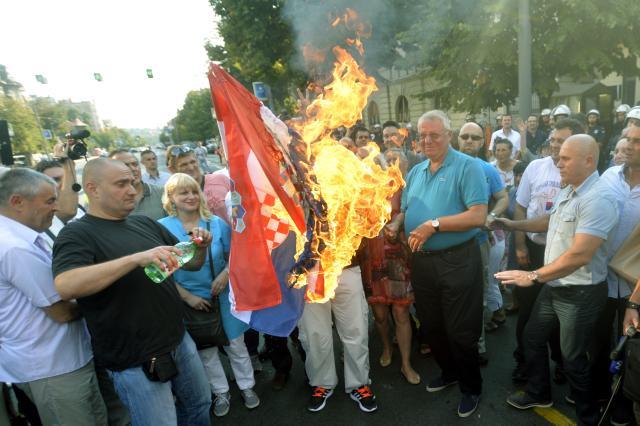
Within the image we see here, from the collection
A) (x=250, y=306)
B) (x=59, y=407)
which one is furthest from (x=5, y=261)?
Answer: (x=250, y=306)

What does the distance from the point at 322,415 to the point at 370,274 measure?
4.52ft

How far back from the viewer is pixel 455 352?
331 cm

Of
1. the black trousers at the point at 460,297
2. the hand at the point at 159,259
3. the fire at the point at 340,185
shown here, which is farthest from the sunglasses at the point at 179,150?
the black trousers at the point at 460,297

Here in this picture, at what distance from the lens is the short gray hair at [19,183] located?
8.25ft

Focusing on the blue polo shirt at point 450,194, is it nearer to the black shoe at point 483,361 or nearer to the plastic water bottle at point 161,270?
the black shoe at point 483,361

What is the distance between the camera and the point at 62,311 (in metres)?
2.49

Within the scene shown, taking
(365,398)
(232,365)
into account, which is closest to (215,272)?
(232,365)

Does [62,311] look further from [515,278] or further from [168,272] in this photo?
[515,278]

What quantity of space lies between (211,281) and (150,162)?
324cm

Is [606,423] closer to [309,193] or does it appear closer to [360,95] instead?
[309,193]

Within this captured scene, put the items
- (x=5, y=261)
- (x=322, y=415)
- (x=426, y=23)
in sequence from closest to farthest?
(x=5, y=261) < (x=322, y=415) < (x=426, y=23)

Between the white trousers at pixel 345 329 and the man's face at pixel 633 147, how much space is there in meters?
2.23

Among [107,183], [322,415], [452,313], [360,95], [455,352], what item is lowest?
[322,415]

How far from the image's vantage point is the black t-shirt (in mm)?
2357
